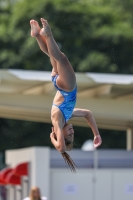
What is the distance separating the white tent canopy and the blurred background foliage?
1343 cm

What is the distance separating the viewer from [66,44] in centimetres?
3119

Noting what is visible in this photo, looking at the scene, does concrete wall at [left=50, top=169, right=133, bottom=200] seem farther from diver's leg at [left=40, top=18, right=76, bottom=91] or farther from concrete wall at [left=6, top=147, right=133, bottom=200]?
diver's leg at [left=40, top=18, right=76, bottom=91]

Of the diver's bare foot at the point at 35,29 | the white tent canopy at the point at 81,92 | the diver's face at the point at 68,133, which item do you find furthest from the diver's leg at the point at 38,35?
the white tent canopy at the point at 81,92

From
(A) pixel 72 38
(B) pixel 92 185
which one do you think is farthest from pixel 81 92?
(A) pixel 72 38

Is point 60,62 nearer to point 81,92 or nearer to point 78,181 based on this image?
point 81,92

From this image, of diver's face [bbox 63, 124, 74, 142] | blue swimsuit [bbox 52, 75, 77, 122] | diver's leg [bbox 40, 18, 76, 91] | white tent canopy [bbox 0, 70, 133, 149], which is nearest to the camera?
diver's leg [bbox 40, 18, 76, 91]

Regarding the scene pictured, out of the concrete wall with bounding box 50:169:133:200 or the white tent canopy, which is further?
the concrete wall with bounding box 50:169:133:200

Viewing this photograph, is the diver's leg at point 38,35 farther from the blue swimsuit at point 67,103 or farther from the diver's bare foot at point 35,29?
the blue swimsuit at point 67,103

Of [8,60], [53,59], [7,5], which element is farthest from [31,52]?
[53,59]

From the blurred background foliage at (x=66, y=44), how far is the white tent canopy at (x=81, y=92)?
13428mm

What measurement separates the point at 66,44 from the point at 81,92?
15.6 meters

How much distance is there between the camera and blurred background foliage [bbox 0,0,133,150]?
30.0m

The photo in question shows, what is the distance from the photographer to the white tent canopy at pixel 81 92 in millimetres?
14502

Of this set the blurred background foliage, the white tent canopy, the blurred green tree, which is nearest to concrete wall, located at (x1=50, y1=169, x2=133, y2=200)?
the white tent canopy
